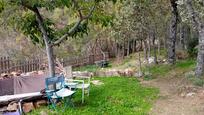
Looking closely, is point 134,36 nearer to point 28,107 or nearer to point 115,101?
point 115,101

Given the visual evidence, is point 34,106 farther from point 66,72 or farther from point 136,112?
point 66,72

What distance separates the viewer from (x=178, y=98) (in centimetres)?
1134

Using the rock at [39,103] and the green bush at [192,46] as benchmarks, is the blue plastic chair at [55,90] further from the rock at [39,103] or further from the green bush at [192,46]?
the green bush at [192,46]

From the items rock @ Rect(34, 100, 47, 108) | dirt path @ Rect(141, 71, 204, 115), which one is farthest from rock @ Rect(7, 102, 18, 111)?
dirt path @ Rect(141, 71, 204, 115)

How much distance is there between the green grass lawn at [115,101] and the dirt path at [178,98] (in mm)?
310

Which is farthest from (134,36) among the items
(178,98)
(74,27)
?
(74,27)

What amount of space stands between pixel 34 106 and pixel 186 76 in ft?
21.4

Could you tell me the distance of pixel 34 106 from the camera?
1051cm

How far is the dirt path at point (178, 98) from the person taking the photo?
385 inches

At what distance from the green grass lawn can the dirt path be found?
1.02ft

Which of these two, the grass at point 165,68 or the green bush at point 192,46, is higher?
the green bush at point 192,46

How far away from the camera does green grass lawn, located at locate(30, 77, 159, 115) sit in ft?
32.1

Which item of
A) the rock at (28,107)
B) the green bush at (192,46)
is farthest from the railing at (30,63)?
the rock at (28,107)

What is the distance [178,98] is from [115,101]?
2034mm
